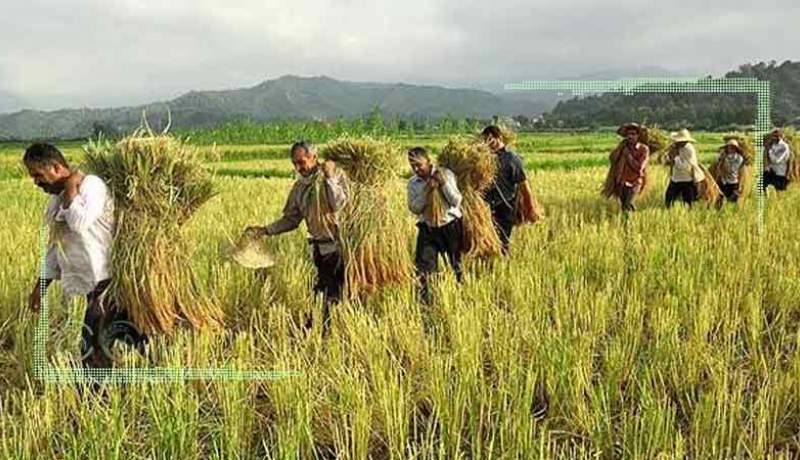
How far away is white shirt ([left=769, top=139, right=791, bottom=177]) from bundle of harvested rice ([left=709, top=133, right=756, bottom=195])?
0.26 meters

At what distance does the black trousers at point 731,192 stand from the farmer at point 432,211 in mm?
5540

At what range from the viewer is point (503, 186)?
22.7 feet

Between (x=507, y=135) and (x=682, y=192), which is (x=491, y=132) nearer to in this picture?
(x=507, y=135)

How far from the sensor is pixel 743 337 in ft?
14.2

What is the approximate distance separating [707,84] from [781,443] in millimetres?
4096

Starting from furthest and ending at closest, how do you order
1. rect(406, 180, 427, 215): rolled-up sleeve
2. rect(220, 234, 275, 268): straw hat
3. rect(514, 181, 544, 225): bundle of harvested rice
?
1. rect(514, 181, 544, 225): bundle of harvested rice
2. rect(406, 180, 427, 215): rolled-up sleeve
3. rect(220, 234, 275, 268): straw hat

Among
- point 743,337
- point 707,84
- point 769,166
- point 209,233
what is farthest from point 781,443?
point 769,166

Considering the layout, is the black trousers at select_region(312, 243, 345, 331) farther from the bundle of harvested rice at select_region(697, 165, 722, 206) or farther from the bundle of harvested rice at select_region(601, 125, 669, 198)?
the bundle of harvested rice at select_region(697, 165, 722, 206)

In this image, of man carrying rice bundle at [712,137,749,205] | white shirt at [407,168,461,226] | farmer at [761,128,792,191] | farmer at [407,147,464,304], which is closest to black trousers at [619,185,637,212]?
man carrying rice bundle at [712,137,749,205]

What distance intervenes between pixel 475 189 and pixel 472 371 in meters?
3.28

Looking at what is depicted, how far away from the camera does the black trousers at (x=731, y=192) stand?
997 cm

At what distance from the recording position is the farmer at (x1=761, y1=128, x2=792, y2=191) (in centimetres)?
1058

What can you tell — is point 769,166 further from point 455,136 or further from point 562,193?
point 455,136

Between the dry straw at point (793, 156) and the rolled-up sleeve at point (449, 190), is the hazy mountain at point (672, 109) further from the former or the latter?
A: the rolled-up sleeve at point (449, 190)
